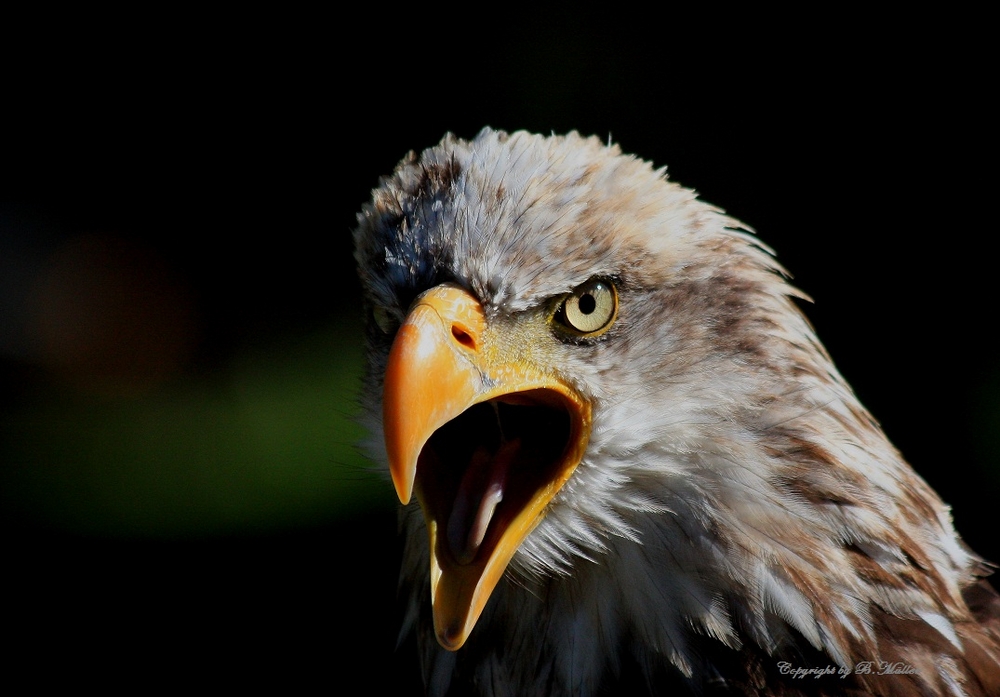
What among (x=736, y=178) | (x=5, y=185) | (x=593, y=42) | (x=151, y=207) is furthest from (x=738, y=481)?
(x=5, y=185)

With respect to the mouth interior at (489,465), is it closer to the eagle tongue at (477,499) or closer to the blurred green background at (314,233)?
the eagle tongue at (477,499)

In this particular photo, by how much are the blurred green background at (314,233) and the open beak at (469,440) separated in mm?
1276

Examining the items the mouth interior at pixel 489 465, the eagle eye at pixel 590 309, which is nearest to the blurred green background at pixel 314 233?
the mouth interior at pixel 489 465

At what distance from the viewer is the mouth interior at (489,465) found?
3.65 ft

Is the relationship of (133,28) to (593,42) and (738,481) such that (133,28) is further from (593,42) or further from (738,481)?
(738,481)

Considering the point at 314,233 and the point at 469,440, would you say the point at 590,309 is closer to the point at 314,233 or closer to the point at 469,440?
the point at 469,440

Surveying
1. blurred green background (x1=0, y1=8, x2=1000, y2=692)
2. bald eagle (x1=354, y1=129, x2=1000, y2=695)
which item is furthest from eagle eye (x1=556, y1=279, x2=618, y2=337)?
blurred green background (x1=0, y1=8, x2=1000, y2=692)

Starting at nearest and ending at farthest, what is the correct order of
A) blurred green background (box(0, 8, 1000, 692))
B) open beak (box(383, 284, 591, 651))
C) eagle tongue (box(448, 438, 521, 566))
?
open beak (box(383, 284, 591, 651)) < eagle tongue (box(448, 438, 521, 566)) < blurred green background (box(0, 8, 1000, 692))

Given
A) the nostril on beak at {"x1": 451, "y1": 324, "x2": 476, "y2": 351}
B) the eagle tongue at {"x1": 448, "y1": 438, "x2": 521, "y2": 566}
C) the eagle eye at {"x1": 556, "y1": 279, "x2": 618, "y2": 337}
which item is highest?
the eagle eye at {"x1": 556, "y1": 279, "x2": 618, "y2": 337}

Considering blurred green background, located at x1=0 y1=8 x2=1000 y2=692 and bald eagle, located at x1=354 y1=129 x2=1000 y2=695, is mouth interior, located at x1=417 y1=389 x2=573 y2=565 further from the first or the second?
blurred green background, located at x1=0 y1=8 x2=1000 y2=692

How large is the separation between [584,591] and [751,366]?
36cm

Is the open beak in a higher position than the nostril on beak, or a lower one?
lower

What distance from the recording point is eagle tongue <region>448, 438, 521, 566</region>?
3.62 feet

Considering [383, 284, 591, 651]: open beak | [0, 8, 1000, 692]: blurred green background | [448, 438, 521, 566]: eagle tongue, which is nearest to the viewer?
[383, 284, 591, 651]: open beak
